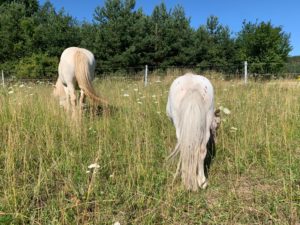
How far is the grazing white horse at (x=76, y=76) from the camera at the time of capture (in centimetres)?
563

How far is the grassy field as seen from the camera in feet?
7.75

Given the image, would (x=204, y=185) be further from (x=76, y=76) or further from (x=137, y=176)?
(x=76, y=76)

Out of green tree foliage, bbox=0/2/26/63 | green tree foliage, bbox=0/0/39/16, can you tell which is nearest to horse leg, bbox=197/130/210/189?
green tree foliage, bbox=0/2/26/63

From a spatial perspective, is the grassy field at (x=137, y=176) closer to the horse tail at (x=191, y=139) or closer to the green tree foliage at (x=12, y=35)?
the horse tail at (x=191, y=139)

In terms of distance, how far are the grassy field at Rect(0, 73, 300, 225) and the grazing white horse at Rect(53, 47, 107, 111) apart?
0.73 meters

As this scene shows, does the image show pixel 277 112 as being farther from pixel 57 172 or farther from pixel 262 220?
pixel 57 172

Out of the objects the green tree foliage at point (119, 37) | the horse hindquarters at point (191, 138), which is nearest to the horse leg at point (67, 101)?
the horse hindquarters at point (191, 138)

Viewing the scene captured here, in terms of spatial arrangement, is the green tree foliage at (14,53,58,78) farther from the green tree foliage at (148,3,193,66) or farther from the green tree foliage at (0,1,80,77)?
the green tree foliage at (148,3,193,66)

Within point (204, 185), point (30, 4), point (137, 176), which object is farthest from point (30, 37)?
point (204, 185)

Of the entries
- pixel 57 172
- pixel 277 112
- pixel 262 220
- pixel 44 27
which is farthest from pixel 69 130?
pixel 44 27

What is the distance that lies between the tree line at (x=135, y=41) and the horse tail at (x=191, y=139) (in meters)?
14.8

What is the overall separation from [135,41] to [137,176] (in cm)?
1834

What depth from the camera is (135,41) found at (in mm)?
20484

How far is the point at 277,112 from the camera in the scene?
16.9ft
